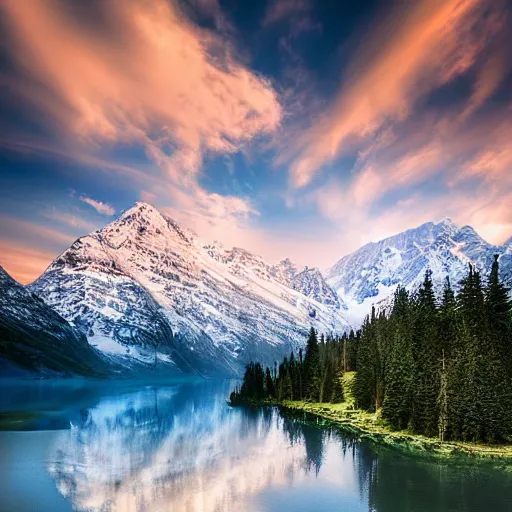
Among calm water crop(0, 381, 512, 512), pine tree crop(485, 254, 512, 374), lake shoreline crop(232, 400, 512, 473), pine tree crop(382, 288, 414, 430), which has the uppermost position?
pine tree crop(485, 254, 512, 374)

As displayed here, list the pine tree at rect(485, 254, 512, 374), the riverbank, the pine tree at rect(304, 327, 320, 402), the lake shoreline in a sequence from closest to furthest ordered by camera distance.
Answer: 1. the lake shoreline
2. the riverbank
3. the pine tree at rect(485, 254, 512, 374)
4. the pine tree at rect(304, 327, 320, 402)

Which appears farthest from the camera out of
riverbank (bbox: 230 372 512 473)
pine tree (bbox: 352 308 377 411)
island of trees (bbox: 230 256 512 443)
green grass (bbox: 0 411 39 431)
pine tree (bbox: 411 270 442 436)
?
pine tree (bbox: 352 308 377 411)

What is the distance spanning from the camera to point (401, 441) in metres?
82.4

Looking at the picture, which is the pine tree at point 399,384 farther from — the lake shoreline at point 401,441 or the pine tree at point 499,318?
the pine tree at point 499,318

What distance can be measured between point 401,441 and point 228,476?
3444 centimetres

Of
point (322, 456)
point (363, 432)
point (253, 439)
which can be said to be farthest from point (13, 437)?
point (363, 432)

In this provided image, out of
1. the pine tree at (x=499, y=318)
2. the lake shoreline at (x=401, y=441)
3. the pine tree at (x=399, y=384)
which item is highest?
the pine tree at (x=499, y=318)

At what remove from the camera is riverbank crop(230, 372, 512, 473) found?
70.1 m

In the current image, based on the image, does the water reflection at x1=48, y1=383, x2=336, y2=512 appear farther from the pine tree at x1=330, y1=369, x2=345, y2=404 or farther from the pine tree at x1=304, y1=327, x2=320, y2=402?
the pine tree at x1=304, y1=327, x2=320, y2=402

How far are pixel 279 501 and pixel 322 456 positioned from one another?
2545 cm

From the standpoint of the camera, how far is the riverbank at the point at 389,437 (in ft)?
230

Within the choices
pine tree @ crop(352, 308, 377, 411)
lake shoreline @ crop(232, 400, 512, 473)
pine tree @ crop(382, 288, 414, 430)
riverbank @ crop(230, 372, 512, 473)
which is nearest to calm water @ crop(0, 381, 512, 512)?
lake shoreline @ crop(232, 400, 512, 473)

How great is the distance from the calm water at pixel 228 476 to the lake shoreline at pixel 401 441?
4.29m

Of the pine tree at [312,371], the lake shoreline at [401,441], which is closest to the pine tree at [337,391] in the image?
the lake shoreline at [401,441]
